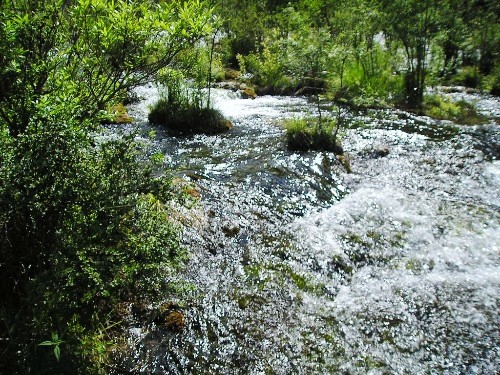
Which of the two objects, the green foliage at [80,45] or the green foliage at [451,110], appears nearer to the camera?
the green foliage at [80,45]

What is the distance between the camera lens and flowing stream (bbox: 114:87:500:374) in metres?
3.58

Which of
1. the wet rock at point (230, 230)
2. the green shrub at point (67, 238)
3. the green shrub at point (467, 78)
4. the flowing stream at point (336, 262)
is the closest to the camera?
the green shrub at point (67, 238)

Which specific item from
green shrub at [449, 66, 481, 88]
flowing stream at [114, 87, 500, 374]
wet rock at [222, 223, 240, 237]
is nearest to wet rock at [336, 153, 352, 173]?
flowing stream at [114, 87, 500, 374]

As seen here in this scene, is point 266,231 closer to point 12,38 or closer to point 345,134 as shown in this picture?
point 12,38

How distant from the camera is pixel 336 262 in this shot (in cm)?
496

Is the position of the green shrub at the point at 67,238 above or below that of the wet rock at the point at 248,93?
below

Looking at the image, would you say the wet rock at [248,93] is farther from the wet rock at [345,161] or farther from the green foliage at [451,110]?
the wet rock at [345,161]

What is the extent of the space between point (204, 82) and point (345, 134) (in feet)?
14.1

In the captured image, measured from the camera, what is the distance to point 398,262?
16.4ft

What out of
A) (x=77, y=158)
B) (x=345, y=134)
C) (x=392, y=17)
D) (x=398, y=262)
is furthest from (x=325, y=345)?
(x=392, y=17)

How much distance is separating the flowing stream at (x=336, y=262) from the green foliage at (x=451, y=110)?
2.28m

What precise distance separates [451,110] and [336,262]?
29.4ft

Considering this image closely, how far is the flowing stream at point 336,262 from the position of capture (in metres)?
3.58

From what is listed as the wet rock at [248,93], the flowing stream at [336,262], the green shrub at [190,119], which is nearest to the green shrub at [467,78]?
the flowing stream at [336,262]
